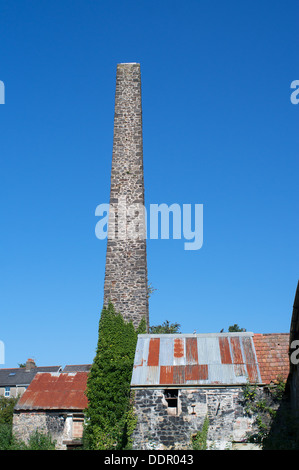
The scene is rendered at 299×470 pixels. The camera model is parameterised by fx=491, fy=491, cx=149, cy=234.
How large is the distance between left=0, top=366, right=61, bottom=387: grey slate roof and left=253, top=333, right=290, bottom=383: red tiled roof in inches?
1379

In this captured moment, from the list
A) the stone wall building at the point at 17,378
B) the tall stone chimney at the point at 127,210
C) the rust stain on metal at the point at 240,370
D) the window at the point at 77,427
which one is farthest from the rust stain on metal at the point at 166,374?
the stone wall building at the point at 17,378

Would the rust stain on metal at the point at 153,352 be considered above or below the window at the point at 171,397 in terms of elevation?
above

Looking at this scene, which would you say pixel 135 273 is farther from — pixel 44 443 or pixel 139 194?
pixel 44 443

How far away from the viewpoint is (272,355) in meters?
17.0

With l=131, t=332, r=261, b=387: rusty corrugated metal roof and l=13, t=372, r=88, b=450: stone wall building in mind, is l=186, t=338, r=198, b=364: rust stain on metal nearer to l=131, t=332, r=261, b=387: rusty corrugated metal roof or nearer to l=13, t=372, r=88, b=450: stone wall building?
l=131, t=332, r=261, b=387: rusty corrugated metal roof

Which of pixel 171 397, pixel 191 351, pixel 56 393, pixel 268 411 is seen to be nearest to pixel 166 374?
pixel 171 397

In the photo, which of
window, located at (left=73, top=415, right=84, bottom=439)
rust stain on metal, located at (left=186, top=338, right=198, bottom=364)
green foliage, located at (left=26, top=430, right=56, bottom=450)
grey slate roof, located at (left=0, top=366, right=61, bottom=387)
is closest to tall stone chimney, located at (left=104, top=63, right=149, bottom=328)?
rust stain on metal, located at (left=186, top=338, right=198, bottom=364)

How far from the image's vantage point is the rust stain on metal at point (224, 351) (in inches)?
660

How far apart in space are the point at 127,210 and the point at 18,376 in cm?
3402

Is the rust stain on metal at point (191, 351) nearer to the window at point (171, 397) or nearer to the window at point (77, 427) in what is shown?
the window at point (171, 397)

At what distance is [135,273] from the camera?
67.5 feet

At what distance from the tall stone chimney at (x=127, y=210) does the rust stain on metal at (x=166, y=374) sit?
3.45 meters

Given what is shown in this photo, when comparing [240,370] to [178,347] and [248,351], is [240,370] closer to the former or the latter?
[248,351]

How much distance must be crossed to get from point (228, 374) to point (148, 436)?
3204 mm
